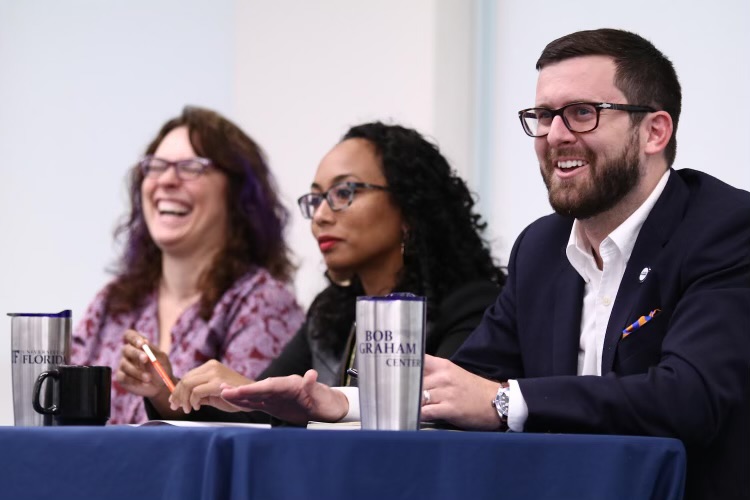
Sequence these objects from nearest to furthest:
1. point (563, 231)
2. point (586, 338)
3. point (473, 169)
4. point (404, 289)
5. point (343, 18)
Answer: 1. point (586, 338)
2. point (563, 231)
3. point (404, 289)
4. point (473, 169)
5. point (343, 18)

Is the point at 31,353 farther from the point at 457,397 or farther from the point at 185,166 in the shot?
the point at 185,166

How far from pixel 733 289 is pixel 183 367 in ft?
6.03

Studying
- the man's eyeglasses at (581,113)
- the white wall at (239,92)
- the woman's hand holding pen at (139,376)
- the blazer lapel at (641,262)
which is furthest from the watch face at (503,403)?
the white wall at (239,92)

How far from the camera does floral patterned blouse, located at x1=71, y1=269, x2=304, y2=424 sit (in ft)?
10.3

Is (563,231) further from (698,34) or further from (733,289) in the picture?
(698,34)

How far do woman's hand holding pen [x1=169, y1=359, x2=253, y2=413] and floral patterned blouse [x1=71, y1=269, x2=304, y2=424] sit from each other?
3.51 feet

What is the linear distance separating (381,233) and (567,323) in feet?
3.29

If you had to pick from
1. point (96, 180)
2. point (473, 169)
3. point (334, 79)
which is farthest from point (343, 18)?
point (96, 180)

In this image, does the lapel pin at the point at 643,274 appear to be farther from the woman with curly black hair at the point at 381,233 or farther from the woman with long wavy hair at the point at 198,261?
the woman with long wavy hair at the point at 198,261

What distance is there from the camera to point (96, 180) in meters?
4.66

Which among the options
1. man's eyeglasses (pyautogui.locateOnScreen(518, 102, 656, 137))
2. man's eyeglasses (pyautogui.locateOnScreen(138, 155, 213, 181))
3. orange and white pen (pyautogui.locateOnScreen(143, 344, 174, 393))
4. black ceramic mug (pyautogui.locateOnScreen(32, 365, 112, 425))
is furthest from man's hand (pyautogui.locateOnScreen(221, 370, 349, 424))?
man's eyeglasses (pyautogui.locateOnScreen(138, 155, 213, 181))

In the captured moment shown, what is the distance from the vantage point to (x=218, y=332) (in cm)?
323

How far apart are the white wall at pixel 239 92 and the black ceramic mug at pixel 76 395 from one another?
2.07m

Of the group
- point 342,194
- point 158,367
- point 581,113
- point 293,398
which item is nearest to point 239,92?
point 342,194
